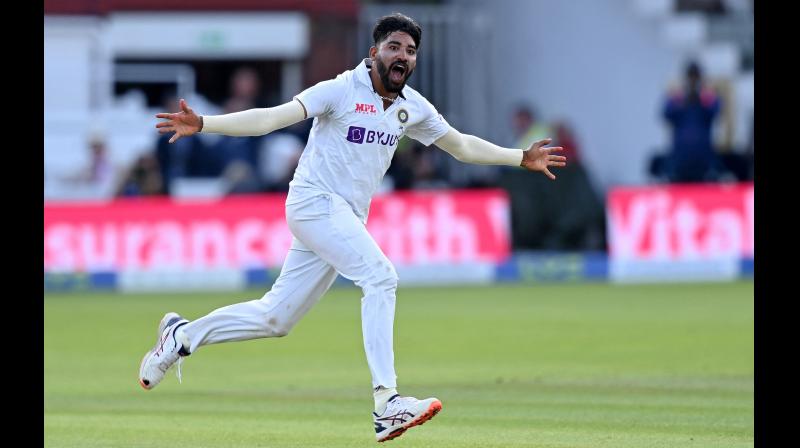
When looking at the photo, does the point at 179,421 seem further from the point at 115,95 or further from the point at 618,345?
the point at 115,95

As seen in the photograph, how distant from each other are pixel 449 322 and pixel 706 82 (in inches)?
358

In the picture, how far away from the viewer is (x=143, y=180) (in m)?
19.7

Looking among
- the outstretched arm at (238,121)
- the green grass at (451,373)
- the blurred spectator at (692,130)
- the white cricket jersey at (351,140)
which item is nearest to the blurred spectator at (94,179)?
the green grass at (451,373)

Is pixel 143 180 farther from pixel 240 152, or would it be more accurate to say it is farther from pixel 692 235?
pixel 692 235

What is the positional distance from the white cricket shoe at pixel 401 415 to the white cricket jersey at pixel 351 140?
1.07 m

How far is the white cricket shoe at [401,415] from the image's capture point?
7.65 m

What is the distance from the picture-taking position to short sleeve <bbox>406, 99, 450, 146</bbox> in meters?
8.50

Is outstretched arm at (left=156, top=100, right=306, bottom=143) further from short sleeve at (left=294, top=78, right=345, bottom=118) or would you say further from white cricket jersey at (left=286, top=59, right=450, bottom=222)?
white cricket jersey at (left=286, top=59, right=450, bottom=222)

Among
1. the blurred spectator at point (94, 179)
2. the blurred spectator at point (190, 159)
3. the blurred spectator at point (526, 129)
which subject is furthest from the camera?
the blurred spectator at point (526, 129)

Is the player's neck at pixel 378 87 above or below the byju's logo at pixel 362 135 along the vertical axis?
above

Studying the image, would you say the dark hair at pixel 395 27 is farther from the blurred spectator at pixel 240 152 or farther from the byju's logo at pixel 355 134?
the blurred spectator at pixel 240 152

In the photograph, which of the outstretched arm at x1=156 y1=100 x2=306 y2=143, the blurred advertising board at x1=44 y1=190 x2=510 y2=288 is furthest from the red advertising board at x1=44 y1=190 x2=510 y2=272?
the outstretched arm at x1=156 y1=100 x2=306 y2=143
